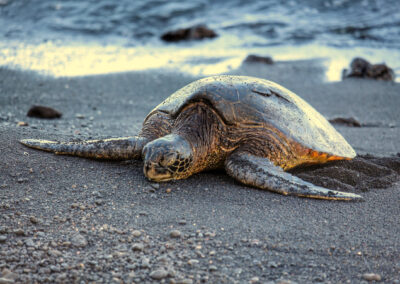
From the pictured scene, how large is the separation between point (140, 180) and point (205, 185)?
48 cm

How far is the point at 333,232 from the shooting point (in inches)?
103

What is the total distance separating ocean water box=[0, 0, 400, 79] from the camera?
8.78m

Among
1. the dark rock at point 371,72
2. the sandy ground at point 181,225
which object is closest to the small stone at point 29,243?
the sandy ground at point 181,225

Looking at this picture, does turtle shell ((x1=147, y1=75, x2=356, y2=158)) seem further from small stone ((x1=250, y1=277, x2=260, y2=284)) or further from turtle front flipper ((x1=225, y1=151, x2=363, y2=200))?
small stone ((x1=250, y1=277, x2=260, y2=284))

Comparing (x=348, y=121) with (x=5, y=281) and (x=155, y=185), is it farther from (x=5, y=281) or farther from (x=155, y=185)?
(x=5, y=281)

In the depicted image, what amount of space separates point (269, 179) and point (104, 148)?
4.36 feet

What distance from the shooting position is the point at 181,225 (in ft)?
8.57

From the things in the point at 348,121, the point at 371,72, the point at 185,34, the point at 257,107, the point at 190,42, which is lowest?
the point at 348,121

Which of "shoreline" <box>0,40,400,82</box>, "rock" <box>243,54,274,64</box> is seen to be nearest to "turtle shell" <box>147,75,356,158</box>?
"shoreline" <box>0,40,400,82</box>

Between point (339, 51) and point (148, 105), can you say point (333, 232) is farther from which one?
point (339, 51)

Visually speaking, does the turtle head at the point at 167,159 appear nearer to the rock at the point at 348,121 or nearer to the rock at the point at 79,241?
the rock at the point at 79,241

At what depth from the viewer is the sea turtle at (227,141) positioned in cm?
320

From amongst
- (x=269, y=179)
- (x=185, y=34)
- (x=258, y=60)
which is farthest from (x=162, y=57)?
(x=269, y=179)

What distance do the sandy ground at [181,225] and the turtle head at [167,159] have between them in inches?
3.1
